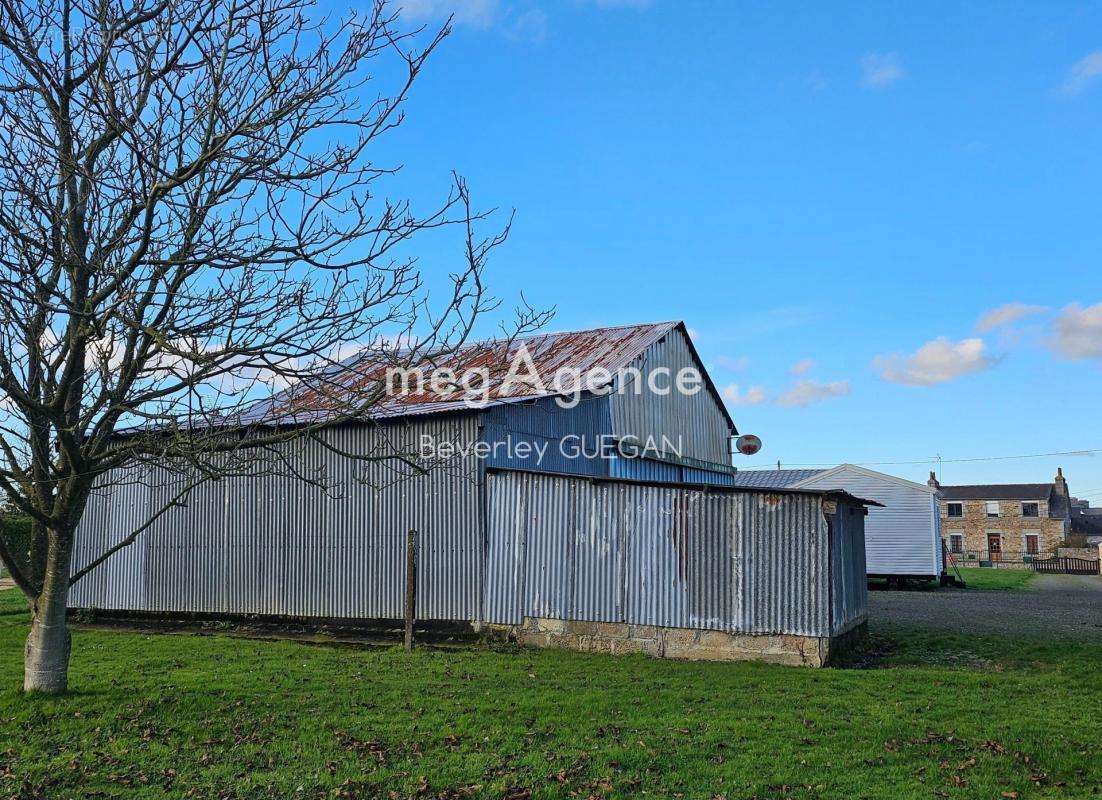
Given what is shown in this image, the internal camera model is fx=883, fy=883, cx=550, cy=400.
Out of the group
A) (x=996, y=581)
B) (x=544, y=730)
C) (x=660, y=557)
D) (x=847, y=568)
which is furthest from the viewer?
(x=996, y=581)

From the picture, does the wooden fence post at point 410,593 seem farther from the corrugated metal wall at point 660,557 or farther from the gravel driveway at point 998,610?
the gravel driveway at point 998,610

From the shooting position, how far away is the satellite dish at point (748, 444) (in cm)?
2820

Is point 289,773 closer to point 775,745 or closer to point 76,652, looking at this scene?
point 775,745

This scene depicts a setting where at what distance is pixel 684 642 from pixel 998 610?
44.9ft

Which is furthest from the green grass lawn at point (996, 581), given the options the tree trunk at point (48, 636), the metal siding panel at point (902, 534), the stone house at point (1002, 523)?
the tree trunk at point (48, 636)

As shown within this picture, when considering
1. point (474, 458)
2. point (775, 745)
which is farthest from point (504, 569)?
point (775, 745)

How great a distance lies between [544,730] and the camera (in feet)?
29.0

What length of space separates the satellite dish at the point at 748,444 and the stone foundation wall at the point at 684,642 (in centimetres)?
1259

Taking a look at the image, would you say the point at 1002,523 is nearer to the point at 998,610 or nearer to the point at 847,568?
the point at 998,610

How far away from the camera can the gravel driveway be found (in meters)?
19.2

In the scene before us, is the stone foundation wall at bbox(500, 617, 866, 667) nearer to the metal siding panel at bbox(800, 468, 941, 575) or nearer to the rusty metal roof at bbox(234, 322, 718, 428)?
the rusty metal roof at bbox(234, 322, 718, 428)

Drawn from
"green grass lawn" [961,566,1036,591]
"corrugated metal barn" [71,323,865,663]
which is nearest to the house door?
"green grass lawn" [961,566,1036,591]

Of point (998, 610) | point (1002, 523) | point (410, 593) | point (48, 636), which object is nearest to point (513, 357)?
point (410, 593)

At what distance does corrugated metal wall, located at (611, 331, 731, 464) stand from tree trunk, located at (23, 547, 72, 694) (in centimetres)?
1271
